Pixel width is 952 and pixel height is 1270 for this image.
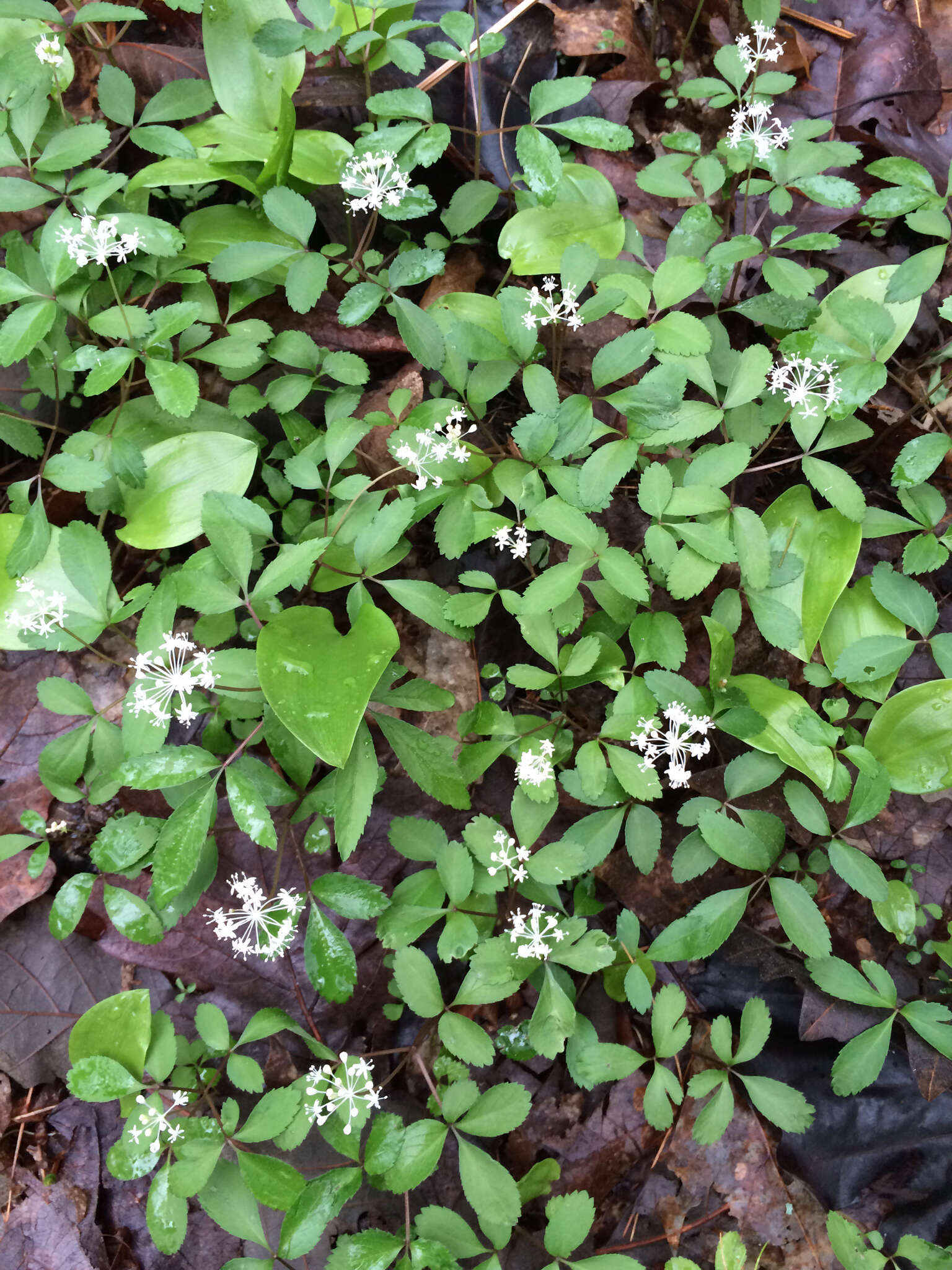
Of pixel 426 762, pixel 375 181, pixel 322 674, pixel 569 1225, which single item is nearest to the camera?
pixel 322 674

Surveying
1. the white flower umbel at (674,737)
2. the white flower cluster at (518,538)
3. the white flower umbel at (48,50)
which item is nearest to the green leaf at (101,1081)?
the white flower umbel at (674,737)

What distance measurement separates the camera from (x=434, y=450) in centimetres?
195

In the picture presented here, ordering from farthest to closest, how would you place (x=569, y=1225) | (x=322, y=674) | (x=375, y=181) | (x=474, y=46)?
(x=474, y=46), (x=375, y=181), (x=569, y=1225), (x=322, y=674)

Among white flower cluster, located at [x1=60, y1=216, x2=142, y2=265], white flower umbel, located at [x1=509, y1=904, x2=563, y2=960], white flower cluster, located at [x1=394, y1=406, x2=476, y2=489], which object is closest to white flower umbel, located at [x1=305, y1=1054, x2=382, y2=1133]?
white flower umbel, located at [x1=509, y1=904, x2=563, y2=960]

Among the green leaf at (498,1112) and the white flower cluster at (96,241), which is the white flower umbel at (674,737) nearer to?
the green leaf at (498,1112)

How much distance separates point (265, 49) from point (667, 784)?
2.15m

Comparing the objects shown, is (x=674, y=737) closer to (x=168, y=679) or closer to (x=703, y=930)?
(x=703, y=930)

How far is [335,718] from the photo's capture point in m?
1.65

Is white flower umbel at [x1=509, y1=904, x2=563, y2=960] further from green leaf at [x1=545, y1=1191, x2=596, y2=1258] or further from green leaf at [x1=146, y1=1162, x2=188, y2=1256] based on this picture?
green leaf at [x1=146, y1=1162, x2=188, y2=1256]

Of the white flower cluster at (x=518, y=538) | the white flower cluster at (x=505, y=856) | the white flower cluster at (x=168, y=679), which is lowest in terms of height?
the white flower cluster at (x=505, y=856)

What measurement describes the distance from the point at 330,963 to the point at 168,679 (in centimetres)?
76

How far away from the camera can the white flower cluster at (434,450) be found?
1.90m

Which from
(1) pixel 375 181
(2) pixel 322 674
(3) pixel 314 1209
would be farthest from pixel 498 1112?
(1) pixel 375 181

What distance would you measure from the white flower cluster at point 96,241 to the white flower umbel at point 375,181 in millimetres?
557
